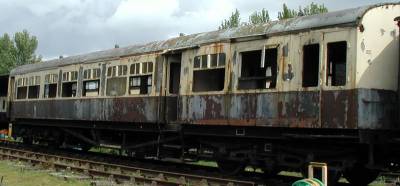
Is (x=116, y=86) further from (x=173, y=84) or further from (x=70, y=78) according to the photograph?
(x=70, y=78)

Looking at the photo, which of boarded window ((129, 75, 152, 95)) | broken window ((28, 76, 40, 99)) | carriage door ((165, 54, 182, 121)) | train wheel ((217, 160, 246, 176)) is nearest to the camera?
train wheel ((217, 160, 246, 176))

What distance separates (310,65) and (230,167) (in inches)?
140

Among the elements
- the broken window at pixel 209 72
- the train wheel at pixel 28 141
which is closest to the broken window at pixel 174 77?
the broken window at pixel 209 72

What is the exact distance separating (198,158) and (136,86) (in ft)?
10.2

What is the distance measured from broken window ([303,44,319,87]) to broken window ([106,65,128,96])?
6.75 m

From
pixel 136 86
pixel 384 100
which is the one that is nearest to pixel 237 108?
pixel 384 100

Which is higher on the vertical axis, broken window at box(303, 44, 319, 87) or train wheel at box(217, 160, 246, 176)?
broken window at box(303, 44, 319, 87)

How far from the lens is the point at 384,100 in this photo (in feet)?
33.8

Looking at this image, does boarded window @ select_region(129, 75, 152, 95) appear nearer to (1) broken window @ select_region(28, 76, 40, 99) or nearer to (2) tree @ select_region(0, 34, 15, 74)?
(1) broken window @ select_region(28, 76, 40, 99)

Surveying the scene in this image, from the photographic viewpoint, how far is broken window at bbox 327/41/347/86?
10.5m

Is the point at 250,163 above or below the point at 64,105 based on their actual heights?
below

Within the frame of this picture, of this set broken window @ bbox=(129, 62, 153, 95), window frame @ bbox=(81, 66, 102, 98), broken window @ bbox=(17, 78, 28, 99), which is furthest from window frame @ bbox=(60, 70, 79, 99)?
broken window @ bbox=(17, 78, 28, 99)

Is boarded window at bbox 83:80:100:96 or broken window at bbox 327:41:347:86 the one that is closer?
broken window at bbox 327:41:347:86

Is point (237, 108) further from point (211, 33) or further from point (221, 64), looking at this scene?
point (211, 33)
